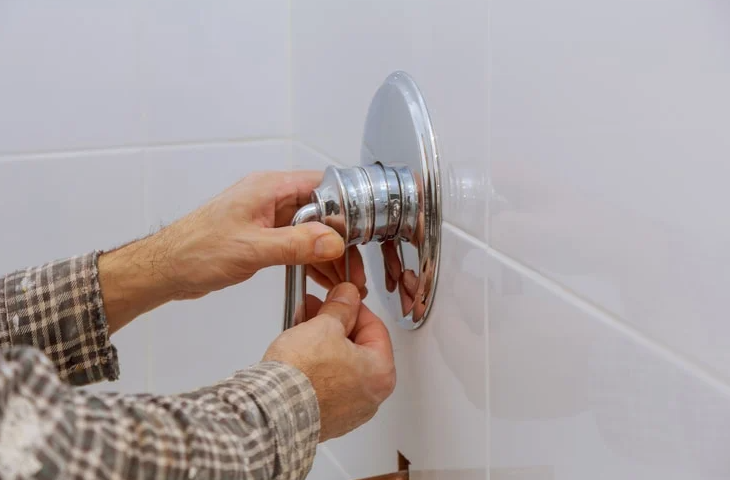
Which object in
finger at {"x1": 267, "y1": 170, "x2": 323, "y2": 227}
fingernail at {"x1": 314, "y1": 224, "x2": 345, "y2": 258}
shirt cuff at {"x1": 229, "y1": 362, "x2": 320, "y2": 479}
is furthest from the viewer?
finger at {"x1": 267, "y1": 170, "x2": 323, "y2": 227}

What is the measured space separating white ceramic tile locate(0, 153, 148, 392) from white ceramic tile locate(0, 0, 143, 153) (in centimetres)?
2

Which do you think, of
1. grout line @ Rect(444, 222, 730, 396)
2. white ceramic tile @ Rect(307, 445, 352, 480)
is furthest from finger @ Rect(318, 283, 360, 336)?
white ceramic tile @ Rect(307, 445, 352, 480)

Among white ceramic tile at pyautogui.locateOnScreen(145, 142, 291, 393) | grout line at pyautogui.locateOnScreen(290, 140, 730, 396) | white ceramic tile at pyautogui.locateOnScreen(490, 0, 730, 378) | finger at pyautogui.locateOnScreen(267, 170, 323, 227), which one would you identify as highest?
white ceramic tile at pyautogui.locateOnScreen(490, 0, 730, 378)

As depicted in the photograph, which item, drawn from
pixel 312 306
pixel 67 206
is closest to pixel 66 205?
pixel 67 206

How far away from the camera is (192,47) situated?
0.96 meters

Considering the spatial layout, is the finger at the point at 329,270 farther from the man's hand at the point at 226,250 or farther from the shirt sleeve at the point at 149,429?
the shirt sleeve at the point at 149,429

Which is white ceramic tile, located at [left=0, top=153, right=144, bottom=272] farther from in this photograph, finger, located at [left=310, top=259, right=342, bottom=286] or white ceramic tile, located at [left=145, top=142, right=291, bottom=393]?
finger, located at [left=310, top=259, right=342, bottom=286]

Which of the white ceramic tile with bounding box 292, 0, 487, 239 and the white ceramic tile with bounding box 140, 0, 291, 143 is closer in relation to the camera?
the white ceramic tile with bounding box 292, 0, 487, 239

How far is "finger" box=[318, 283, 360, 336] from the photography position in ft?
2.05

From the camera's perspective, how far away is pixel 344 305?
637 mm

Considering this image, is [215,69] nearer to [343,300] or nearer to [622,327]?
[343,300]

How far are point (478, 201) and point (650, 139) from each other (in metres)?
0.18

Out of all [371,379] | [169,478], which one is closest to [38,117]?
[371,379]

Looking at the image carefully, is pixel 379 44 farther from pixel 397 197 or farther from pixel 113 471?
pixel 113 471
